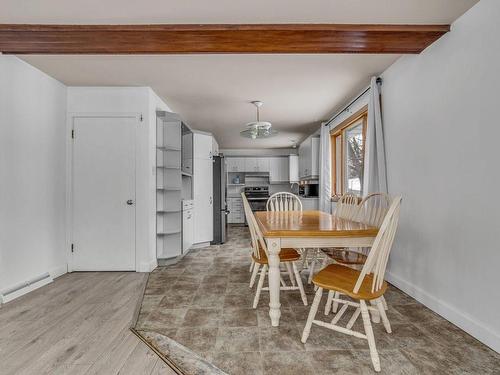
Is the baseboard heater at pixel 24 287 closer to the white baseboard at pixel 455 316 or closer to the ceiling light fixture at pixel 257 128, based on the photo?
the ceiling light fixture at pixel 257 128

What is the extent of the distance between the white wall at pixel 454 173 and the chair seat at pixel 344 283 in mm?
791

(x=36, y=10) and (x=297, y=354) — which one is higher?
(x=36, y=10)

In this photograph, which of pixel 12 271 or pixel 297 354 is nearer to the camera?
pixel 297 354

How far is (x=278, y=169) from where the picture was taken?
802 cm

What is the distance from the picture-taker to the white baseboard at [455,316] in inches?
68.7

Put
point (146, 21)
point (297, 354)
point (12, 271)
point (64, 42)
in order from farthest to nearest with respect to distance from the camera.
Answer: point (12, 271), point (64, 42), point (146, 21), point (297, 354)

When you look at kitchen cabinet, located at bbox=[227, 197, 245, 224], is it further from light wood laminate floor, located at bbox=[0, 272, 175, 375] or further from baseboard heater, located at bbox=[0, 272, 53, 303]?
baseboard heater, located at bbox=[0, 272, 53, 303]

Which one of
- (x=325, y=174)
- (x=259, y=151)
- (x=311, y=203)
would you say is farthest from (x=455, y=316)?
(x=259, y=151)

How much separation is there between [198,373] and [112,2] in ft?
8.10

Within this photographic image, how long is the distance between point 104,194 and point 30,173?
0.81m

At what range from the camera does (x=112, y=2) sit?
1.87 metres

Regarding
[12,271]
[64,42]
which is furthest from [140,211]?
[64,42]

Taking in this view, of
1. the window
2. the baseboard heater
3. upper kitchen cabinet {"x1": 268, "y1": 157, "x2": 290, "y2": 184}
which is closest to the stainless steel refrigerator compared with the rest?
Result: the window

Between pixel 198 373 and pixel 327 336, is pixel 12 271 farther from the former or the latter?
pixel 327 336
